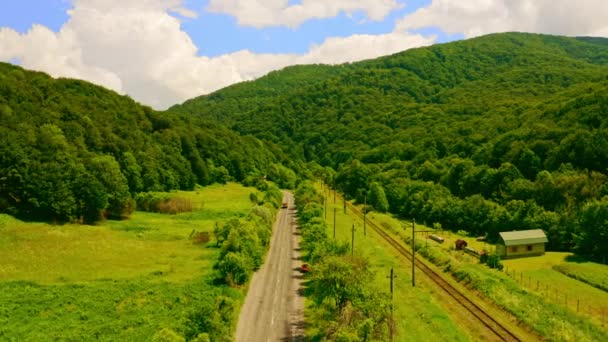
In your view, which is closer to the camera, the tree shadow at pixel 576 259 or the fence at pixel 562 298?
the fence at pixel 562 298

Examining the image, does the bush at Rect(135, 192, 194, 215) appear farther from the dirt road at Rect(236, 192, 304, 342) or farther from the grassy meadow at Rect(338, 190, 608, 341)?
the grassy meadow at Rect(338, 190, 608, 341)

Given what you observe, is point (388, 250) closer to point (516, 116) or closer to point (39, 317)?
point (39, 317)

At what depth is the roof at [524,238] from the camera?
77.5m

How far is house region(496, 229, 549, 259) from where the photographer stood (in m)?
77.4

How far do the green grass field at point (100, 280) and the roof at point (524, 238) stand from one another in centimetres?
4991

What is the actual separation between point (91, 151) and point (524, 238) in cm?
10577

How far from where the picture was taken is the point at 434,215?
111 m

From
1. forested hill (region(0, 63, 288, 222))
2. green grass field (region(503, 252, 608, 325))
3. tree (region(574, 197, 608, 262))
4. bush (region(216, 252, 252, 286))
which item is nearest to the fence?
green grass field (region(503, 252, 608, 325))

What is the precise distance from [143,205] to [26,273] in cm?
5289

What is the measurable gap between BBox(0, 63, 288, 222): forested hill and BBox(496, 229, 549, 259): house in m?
77.5

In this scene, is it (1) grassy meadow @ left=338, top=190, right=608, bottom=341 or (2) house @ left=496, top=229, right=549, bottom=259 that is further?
(2) house @ left=496, top=229, right=549, bottom=259

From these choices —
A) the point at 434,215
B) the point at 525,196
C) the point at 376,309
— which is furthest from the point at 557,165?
the point at 376,309

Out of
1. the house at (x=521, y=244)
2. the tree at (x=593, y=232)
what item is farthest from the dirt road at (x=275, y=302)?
the tree at (x=593, y=232)

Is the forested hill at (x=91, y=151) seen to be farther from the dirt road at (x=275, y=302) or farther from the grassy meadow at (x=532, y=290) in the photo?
the grassy meadow at (x=532, y=290)
